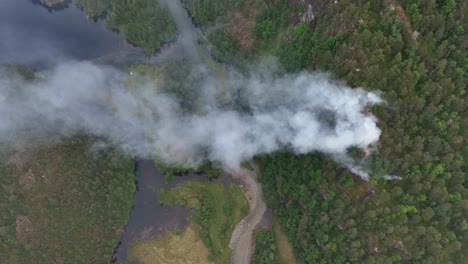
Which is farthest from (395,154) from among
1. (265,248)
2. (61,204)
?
(61,204)

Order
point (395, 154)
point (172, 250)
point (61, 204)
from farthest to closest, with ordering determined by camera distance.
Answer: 1. point (172, 250)
2. point (61, 204)
3. point (395, 154)

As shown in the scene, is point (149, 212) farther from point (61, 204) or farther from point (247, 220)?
point (247, 220)

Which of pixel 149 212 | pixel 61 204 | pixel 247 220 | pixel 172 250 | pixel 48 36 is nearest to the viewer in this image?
pixel 61 204

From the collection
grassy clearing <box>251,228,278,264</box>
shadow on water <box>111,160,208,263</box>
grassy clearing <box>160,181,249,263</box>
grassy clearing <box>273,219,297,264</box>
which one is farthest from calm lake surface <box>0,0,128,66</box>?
grassy clearing <box>273,219,297,264</box>

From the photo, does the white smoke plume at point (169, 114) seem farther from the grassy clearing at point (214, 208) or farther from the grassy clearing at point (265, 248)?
the grassy clearing at point (265, 248)

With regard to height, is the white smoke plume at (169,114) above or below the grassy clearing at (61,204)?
above

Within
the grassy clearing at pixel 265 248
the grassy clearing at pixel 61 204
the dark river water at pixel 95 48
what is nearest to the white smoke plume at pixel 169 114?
the dark river water at pixel 95 48
